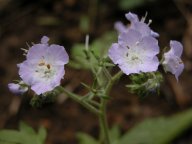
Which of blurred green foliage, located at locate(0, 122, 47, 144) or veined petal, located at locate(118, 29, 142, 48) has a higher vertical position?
veined petal, located at locate(118, 29, 142, 48)

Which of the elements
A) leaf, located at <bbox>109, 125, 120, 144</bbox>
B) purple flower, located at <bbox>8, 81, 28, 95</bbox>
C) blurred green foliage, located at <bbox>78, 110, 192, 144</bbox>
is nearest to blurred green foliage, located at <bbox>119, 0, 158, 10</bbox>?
blurred green foliage, located at <bbox>78, 110, 192, 144</bbox>

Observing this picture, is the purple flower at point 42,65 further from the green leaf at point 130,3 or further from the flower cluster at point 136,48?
the green leaf at point 130,3

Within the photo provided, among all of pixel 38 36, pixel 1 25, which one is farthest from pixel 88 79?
pixel 1 25

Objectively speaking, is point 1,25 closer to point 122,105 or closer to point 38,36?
point 38,36

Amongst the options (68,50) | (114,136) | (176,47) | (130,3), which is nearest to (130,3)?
(130,3)

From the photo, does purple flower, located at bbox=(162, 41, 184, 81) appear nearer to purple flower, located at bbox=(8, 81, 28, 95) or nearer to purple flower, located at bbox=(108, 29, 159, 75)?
purple flower, located at bbox=(108, 29, 159, 75)

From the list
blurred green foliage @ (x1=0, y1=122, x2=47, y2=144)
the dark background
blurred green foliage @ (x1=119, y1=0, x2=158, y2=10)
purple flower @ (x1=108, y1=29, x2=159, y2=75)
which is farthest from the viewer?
blurred green foliage @ (x1=119, y1=0, x2=158, y2=10)

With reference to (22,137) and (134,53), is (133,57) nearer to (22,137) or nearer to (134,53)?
(134,53)
